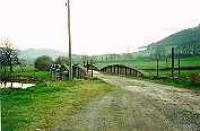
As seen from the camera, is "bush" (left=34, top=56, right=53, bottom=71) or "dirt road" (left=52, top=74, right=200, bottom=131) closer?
"dirt road" (left=52, top=74, right=200, bottom=131)

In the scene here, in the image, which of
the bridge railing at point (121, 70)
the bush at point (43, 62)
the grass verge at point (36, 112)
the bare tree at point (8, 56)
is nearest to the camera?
the grass verge at point (36, 112)

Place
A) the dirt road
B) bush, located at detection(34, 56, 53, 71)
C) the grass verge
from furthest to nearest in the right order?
bush, located at detection(34, 56, 53, 71) < the grass verge < the dirt road

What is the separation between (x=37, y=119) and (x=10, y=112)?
7.72 feet

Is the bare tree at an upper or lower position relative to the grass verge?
upper

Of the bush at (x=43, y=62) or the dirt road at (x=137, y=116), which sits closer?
the dirt road at (x=137, y=116)

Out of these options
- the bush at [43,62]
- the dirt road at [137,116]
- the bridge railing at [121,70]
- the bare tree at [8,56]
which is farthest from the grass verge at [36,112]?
the bush at [43,62]

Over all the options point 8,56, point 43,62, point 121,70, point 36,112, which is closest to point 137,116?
point 36,112

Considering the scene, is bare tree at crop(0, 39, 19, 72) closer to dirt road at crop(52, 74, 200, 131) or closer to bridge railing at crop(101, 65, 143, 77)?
bridge railing at crop(101, 65, 143, 77)

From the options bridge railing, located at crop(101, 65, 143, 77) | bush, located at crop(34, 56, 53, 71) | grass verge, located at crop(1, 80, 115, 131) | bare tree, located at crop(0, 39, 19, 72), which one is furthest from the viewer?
bush, located at crop(34, 56, 53, 71)

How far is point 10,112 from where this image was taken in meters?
17.6

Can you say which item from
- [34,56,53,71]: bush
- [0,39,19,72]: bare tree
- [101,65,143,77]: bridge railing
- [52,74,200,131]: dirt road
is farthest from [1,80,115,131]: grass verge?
[34,56,53,71]: bush

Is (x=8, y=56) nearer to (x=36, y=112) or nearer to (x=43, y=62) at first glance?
(x=43, y=62)

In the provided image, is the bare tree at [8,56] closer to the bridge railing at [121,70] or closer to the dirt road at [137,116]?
the bridge railing at [121,70]

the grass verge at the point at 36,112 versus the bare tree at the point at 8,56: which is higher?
the bare tree at the point at 8,56
